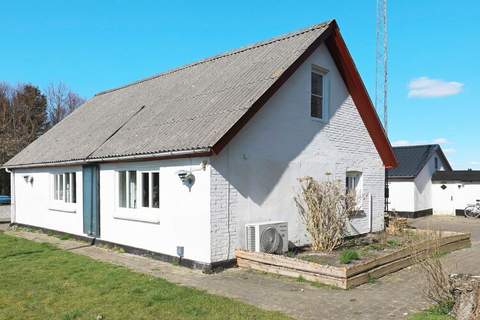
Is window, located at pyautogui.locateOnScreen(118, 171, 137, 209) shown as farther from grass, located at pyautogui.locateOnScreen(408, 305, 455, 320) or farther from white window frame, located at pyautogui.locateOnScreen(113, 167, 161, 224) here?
grass, located at pyautogui.locateOnScreen(408, 305, 455, 320)

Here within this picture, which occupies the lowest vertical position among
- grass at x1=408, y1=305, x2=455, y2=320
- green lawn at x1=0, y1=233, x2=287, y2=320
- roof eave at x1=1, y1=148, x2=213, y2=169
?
green lawn at x1=0, y1=233, x2=287, y2=320

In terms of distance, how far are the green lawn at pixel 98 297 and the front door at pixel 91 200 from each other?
9.99 ft

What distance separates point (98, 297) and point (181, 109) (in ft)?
21.6

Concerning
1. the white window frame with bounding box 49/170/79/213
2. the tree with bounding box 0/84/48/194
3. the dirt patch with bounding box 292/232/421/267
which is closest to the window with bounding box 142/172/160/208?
the dirt patch with bounding box 292/232/421/267

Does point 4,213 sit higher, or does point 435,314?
point 435,314

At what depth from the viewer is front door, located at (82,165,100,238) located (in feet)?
45.9

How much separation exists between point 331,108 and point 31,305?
1019 centimetres

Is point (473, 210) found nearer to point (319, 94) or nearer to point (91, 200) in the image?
point (319, 94)

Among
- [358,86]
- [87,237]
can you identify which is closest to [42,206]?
[87,237]

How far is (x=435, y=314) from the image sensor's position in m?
6.83

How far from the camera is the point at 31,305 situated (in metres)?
7.61

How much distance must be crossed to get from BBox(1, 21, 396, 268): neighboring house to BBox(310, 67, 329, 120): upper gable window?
0.11ft

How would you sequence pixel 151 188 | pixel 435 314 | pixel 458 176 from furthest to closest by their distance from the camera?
pixel 458 176, pixel 151 188, pixel 435 314

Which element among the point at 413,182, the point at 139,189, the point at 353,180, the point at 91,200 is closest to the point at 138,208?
the point at 139,189
